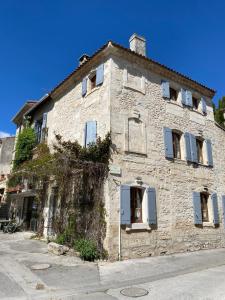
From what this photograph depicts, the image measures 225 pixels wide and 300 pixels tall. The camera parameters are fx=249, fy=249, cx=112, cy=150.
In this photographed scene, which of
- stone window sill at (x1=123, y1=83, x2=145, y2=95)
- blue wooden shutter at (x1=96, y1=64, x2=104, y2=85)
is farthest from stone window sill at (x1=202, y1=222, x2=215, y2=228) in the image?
blue wooden shutter at (x1=96, y1=64, x2=104, y2=85)

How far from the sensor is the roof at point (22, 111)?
16452mm

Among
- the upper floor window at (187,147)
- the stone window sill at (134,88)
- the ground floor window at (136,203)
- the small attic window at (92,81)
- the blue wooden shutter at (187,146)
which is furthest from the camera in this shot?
the blue wooden shutter at (187,146)

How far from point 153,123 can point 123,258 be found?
5.53 m

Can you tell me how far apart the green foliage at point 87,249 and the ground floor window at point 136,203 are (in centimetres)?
172

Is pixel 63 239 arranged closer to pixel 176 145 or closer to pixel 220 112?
pixel 176 145

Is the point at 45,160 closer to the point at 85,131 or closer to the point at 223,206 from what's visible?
the point at 85,131

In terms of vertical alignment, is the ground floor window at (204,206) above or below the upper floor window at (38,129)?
below

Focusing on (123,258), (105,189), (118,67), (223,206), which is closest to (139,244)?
(123,258)

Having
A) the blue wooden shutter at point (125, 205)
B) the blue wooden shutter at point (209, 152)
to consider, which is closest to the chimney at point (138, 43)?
the blue wooden shutter at point (209, 152)

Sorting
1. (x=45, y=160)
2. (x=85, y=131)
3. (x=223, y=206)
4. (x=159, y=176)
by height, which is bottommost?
(x=223, y=206)

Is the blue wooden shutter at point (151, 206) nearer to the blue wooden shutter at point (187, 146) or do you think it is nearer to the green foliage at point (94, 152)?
the green foliage at point (94, 152)

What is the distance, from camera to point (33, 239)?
36.6ft

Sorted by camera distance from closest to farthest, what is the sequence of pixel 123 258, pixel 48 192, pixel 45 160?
1. pixel 123 258
2. pixel 45 160
3. pixel 48 192

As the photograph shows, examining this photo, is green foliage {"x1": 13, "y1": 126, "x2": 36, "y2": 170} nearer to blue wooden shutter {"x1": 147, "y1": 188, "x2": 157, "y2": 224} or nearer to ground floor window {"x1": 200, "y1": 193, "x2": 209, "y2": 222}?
blue wooden shutter {"x1": 147, "y1": 188, "x2": 157, "y2": 224}
